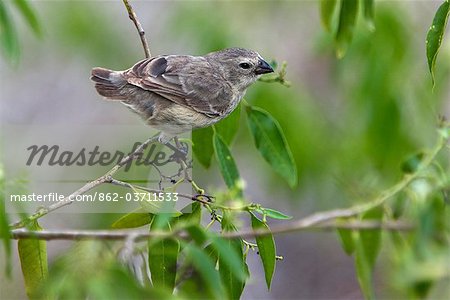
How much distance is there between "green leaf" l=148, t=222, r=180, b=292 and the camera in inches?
94.7

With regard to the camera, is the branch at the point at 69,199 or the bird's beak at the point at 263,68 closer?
the branch at the point at 69,199

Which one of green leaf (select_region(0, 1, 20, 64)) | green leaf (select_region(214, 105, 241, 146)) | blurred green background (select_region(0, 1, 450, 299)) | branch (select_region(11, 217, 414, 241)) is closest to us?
branch (select_region(11, 217, 414, 241))

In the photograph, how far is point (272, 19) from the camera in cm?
639

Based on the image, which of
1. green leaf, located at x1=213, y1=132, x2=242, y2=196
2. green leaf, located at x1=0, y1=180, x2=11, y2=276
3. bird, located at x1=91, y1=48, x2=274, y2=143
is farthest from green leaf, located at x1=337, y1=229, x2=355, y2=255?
green leaf, located at x1=0, y1=180, x2=11, y2=276

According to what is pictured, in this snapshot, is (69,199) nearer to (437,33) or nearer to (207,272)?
(207,272)

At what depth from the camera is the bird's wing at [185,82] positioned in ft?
8.31

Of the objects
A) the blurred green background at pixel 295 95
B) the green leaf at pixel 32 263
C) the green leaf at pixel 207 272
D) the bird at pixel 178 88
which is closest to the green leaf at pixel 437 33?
the bird at pixel 178 88

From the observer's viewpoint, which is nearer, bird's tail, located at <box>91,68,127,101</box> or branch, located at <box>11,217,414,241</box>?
branch, located at <box>11,217,414,241</box>

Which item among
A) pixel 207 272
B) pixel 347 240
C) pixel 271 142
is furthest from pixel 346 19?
pixel 207 272

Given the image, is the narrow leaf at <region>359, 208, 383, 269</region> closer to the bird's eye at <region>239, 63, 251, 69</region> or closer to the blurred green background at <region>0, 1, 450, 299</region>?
the blurred green background at <region>0, 1, 450, 299</region>

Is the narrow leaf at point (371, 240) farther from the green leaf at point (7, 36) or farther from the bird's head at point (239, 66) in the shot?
the green leaf at point (7, 36)

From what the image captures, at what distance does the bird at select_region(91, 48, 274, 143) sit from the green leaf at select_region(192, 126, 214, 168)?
7.2 inches

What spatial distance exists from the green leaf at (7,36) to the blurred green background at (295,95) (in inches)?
32.4

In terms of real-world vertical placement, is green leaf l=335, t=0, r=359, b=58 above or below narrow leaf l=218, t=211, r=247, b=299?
above
